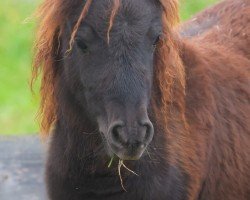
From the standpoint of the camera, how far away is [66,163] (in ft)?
14.3

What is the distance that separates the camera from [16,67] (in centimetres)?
1010

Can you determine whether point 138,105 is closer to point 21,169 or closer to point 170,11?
point 170,11

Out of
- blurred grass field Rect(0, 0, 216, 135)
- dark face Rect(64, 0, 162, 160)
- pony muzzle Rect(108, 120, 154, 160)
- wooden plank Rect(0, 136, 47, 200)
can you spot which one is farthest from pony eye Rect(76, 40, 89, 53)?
blurred grass field Rect(0, 0, 216, 135)

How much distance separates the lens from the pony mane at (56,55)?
4156 mm

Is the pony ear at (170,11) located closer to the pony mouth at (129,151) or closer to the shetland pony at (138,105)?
the shetland pony at (138,105)

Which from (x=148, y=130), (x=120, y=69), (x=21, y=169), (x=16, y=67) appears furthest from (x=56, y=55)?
(x=16, y=67)

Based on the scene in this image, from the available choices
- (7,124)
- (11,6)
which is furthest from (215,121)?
(11,6)

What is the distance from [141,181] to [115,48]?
2.63ft

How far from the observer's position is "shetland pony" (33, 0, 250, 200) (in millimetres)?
3840

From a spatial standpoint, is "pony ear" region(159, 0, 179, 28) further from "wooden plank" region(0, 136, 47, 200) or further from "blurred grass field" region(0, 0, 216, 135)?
"blurred grass field" region(0, 0, 216, 135)

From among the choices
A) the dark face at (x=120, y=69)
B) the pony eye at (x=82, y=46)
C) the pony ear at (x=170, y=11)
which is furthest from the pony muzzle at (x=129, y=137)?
the pony ear at (x=170, y=11)

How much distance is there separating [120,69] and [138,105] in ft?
0.67

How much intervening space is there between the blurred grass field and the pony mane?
347cm

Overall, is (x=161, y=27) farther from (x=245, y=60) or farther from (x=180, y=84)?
(x=245, y=60)
